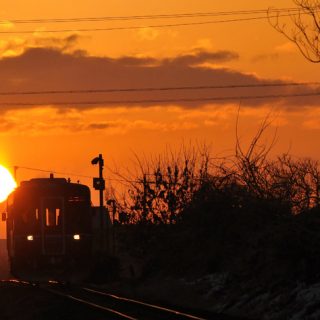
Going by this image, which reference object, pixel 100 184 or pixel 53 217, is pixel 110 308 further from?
pixel 100 184

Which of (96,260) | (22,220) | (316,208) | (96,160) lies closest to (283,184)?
(316,208)

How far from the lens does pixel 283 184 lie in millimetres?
27000

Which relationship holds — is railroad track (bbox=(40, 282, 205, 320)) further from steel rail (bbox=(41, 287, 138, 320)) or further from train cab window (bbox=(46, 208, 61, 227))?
train cab window (bbox=(46, 208, 61, 227))

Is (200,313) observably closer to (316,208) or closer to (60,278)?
(316,208)

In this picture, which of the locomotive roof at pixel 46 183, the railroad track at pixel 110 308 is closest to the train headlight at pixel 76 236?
the locomotive roof at pixel 46 183

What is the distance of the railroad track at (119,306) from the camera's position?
761 inches

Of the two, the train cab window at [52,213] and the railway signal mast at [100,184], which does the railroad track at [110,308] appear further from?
the railway signal mast at [100,184]

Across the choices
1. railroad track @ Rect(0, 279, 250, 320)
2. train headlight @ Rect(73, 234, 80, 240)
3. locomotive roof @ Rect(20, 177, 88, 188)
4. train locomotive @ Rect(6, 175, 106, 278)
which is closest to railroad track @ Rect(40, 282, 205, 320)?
railroad track @ Rect(0, 279, 250, 320)

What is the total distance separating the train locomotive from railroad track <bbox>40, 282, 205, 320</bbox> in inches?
59.1

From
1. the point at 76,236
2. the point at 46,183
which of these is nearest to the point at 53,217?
the point at 76,236

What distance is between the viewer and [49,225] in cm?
3034

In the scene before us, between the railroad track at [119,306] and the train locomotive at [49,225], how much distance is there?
59.1 inches

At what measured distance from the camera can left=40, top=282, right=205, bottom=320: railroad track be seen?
19328 millimetres

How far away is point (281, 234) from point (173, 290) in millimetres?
5280
